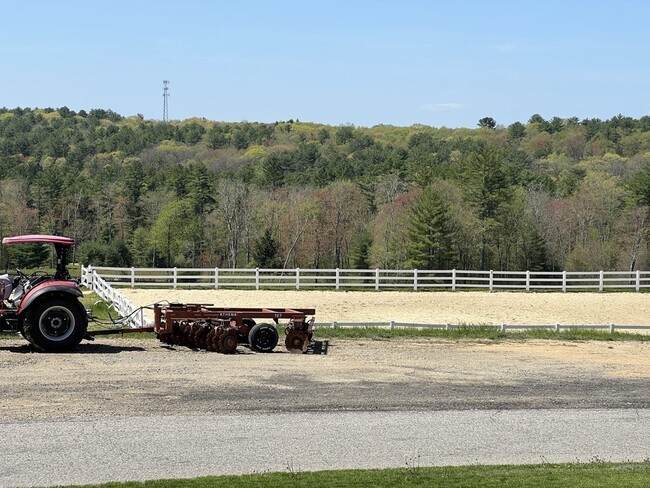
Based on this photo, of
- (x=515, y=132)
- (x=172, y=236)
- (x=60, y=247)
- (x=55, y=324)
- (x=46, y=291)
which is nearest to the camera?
(x=46, y=291)

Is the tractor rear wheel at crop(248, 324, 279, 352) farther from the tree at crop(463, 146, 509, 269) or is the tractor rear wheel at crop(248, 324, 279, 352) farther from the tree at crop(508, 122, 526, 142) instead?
the tree at crop(508, 122, 526, 142)

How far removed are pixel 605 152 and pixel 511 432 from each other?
507ft

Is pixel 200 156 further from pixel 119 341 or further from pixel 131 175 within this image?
pixel 119 341

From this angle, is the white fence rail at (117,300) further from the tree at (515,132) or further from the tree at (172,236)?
the tree at (515,132)

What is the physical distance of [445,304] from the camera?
35688mm

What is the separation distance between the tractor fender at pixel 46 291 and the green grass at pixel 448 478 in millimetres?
8157

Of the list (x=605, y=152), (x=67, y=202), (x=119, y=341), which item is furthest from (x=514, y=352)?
(x=605, y=152)

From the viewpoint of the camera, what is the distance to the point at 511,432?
13289 millimetres

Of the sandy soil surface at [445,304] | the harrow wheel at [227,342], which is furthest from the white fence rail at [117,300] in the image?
the harrow wheel at [227,342]

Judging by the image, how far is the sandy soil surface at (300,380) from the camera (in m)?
14.5

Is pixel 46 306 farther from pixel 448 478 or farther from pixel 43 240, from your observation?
pixel 448 478

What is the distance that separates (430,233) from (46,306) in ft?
177

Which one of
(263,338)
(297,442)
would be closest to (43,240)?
(263,338)

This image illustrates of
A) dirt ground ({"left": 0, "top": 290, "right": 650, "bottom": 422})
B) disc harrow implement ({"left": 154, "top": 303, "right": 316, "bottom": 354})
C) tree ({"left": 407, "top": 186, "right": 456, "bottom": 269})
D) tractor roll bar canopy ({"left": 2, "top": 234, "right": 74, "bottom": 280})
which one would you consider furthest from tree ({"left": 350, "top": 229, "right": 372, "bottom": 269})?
tractor roll bar canopy ({"left": 2, "top": 234, "right": 74, "bottom": 280})
